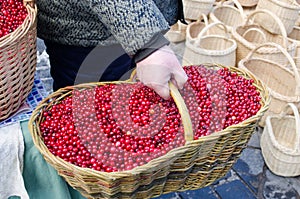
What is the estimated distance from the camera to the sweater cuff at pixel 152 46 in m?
0.99

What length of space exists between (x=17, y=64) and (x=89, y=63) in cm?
33

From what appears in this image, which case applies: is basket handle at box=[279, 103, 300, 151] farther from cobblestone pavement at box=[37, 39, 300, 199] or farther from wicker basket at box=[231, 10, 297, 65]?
wicker basket at box=[231, 10, 297, 65]

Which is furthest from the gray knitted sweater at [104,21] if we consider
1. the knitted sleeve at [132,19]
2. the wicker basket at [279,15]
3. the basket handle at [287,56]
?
the wicker basket at [279,15]

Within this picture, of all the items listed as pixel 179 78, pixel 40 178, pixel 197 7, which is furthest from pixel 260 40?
pixel 40 178

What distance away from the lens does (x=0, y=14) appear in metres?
1.07

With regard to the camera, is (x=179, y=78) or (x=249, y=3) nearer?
(x=179, y=78)

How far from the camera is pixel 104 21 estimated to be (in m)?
1.03

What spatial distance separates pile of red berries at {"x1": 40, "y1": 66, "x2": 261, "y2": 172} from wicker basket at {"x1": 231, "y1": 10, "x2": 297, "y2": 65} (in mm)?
1505

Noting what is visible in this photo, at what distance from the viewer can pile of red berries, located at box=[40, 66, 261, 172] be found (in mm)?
961

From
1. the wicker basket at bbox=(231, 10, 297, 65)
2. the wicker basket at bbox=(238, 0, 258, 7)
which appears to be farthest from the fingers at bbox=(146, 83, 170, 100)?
the wicker basket at bbox=(238, 0, 258, 7)

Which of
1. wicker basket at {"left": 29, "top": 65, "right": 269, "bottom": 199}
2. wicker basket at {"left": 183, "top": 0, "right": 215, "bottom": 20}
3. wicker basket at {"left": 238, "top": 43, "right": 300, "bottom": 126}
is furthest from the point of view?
wicker basket at {"left": 183, "top": 0, "right": 215, "bottom": 20}

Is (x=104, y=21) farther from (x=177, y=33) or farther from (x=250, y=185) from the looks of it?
(x=177, y=33)

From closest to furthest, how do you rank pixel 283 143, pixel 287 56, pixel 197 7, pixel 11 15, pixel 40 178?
pixel 11 15 < pixel 40 178 < pixel 287 56 < pixel 283 143 < pixel 197 7

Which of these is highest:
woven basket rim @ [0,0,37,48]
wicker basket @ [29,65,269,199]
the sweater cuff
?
woven basket rim @ [0,0,37,48]
